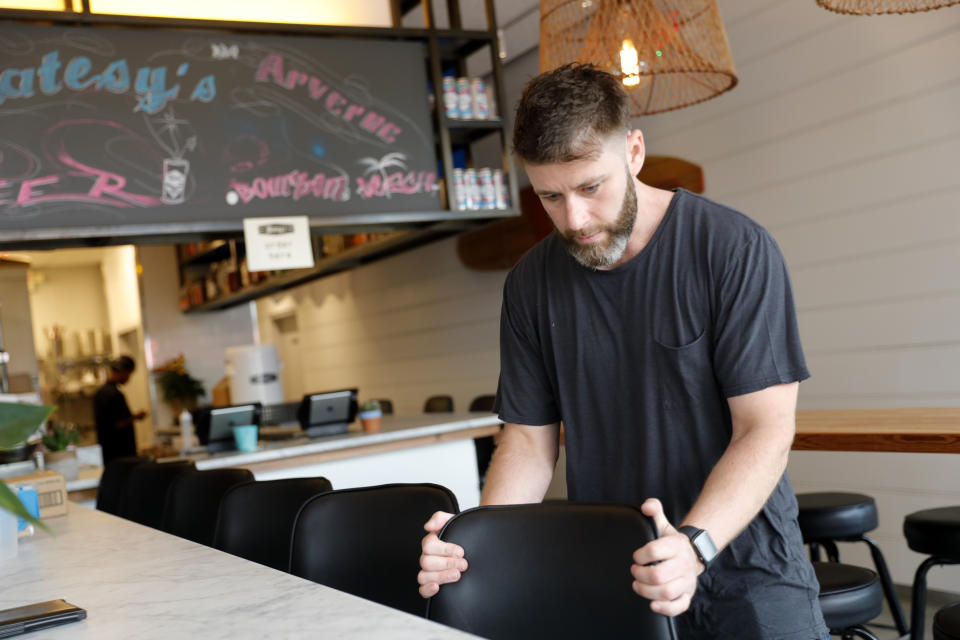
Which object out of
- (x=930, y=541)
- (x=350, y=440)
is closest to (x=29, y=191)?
(x=350, y=440)

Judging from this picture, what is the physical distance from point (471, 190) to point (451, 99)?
0.44 meters

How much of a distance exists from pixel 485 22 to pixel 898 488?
3.07 m

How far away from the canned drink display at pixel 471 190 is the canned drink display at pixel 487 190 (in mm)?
21

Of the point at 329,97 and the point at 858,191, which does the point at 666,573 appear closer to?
the point at 858,191

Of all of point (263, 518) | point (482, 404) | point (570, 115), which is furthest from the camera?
point (482, 404)

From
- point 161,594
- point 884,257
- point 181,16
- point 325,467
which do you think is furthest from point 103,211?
point 884,257

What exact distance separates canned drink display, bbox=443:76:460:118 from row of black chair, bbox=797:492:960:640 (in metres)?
2.42

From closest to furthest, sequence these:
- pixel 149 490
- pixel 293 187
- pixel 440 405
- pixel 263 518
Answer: pixel 263 518 → pixel 149 490 → pixel 293 187 → pixel 440 405

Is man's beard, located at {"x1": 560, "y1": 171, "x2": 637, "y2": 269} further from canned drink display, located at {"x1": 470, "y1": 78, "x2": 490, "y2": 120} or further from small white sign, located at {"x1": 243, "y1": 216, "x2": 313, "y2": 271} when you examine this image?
canned drink display, located at {"x1": 470, "y1": 78, "x2": 490, "y2": 120}

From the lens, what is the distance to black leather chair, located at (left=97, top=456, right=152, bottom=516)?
3.38 meters

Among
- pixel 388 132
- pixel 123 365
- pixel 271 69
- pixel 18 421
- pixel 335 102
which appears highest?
pixel 271 69

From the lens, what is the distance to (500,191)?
4.61 metres

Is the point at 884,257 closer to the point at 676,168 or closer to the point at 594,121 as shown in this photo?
the point at 676,168

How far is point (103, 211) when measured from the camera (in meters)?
3.77
